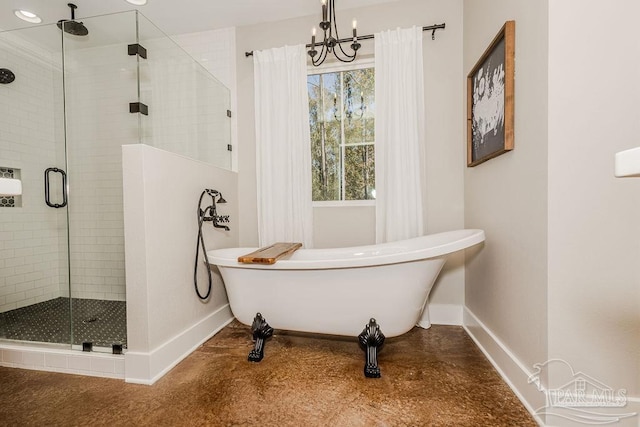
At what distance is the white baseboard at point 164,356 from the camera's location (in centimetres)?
158

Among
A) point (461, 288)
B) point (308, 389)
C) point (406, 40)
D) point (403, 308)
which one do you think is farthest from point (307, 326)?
point (406, 40)

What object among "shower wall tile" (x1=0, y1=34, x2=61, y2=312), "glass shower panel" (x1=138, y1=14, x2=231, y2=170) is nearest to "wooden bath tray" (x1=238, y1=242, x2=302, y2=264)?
"glass shower panel" (x1=138, y1=14, x2=231, y2=170)

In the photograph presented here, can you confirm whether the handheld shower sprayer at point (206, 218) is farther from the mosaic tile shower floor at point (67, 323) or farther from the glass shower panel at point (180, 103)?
the mosaic tile shower floor at point (67, 323)

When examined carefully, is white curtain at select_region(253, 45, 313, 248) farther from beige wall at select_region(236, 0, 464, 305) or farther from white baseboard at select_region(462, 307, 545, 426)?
white baseboard at select_region(462, 307, 545, 426)

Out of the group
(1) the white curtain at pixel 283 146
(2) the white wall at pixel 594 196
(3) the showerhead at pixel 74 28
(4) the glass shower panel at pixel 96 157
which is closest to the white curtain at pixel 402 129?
(1) the white curtain at pixel 283 146

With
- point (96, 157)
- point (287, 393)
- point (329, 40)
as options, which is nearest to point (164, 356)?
point (287, 393)

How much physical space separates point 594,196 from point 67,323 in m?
3.12

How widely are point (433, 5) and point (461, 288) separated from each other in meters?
2.27

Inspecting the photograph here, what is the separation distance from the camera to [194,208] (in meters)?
2.02

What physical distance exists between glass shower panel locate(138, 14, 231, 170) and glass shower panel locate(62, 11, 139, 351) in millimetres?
113

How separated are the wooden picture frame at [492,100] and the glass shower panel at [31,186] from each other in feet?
10.0

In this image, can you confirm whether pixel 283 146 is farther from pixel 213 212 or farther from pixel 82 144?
pixel 82 144

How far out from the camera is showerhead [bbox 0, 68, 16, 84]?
7.92 feet

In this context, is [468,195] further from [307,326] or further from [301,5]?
[301,5]
